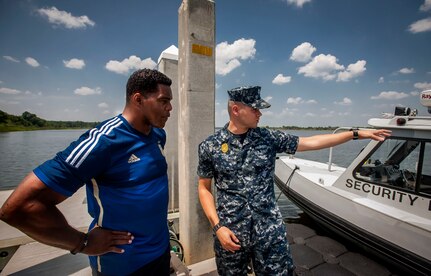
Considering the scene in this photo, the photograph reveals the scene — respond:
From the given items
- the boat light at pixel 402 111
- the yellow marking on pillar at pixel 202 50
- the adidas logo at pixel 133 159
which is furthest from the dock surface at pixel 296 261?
the boat light at pixel 402 111

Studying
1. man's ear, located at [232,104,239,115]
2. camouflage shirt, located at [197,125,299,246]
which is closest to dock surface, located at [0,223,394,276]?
camouflage shirt, located at [197,125,299,246]

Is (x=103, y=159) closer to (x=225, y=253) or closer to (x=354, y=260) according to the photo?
(x=225, y=253)

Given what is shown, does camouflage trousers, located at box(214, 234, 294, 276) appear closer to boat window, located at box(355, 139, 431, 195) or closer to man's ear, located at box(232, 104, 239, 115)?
man's ear, located at box(232, 104, 239, 115)

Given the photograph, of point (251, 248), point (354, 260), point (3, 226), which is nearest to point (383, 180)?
point (354, 260)

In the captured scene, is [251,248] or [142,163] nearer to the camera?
[142,163]

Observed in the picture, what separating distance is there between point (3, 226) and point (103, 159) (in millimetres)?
3240

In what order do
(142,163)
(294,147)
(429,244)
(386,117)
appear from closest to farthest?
(142,163) < (294,147) < (429,244) < (386,117)

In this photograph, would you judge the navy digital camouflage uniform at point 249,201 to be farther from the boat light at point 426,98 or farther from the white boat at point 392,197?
the boat light at point 426,98

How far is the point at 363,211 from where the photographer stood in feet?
12.3

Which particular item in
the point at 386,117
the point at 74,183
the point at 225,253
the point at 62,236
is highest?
the point at 386,117

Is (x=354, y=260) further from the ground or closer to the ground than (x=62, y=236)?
closer to the ground

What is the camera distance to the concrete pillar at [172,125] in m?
3.89

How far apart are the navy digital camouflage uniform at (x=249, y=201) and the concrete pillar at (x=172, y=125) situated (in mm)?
2316

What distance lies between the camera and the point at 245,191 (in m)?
1.86
